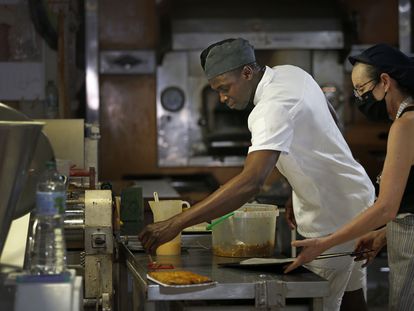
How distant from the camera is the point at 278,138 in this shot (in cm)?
285

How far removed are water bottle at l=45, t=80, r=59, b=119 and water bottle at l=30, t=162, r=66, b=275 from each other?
364 cm

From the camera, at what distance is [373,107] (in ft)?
9.59

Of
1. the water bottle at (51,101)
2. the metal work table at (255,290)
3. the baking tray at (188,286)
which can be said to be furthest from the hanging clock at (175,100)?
the baking tray at (188,286)

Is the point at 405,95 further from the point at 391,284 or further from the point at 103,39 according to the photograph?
the point at 103,39

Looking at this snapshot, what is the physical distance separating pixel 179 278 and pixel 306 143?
2.73ft

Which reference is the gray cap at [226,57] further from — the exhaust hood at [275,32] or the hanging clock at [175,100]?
the hanging clock at [175,100]

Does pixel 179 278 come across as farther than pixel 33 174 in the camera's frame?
Yes

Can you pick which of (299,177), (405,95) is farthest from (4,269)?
(405,95)

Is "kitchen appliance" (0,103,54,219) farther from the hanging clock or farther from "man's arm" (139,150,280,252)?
the hanging clock

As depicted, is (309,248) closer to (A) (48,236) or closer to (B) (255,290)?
(B) (255,290)

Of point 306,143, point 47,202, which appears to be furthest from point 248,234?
point 47,202

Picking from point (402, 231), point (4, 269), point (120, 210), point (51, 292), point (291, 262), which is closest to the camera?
point (51, 292)

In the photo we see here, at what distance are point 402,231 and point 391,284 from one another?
0.20m

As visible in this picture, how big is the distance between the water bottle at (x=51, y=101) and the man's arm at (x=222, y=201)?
310 centimetres
